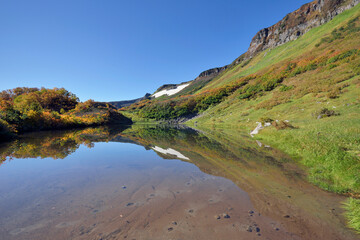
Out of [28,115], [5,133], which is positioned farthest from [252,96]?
[28,115]

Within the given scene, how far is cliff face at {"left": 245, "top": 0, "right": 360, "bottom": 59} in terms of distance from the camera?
7231cm

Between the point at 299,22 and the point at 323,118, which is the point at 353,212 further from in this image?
the point at 299,22

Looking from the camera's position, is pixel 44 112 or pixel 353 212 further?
pixel 44 112

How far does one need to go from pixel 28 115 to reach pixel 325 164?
48.9m

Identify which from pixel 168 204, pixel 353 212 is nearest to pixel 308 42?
pixel 353 212

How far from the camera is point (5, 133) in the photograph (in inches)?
839

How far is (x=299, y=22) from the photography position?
9081 centimetres

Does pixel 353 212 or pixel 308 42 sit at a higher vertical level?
pixel 308 42

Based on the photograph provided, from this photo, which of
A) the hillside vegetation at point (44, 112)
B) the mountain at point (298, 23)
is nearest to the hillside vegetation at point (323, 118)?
the mountain at point (298, 23)

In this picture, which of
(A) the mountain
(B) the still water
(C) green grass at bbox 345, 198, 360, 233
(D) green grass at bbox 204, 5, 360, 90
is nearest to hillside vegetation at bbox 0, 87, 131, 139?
(B) the still water

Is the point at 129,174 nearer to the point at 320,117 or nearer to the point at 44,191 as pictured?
the point at 44,191

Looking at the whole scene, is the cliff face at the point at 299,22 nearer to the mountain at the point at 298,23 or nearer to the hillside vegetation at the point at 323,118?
the mountain at the point at 298,23

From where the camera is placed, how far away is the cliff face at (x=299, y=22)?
7231cm

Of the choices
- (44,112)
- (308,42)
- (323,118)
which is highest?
(308,42)
